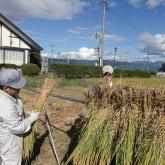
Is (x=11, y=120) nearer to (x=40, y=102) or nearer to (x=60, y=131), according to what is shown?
(x=40, y=102)

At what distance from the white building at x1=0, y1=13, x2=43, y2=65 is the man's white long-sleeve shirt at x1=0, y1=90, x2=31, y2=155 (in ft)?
98.3

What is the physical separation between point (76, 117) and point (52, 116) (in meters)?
0.69

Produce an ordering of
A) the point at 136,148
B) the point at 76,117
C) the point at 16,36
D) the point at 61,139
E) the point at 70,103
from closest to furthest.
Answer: the point at 136,148 → the point at 61,139 → the point at 76,117 → the point at 70,103 → the point at 16,36

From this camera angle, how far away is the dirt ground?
255 inches

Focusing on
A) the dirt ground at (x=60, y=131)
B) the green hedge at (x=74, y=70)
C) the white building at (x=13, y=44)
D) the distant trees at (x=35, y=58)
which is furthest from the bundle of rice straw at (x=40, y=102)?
the distant trees at (x=35, y=58)

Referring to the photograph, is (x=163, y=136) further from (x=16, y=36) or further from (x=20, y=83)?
(x=16, y=36)

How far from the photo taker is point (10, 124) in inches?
160

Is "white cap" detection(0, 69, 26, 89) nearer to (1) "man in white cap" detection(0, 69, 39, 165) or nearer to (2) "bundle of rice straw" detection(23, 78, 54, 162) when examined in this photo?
(1) "man in white cap" detection(0, 69, 39, 165)

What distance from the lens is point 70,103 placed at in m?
12.0

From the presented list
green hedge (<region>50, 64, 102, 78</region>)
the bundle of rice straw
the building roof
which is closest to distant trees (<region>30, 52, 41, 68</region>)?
the building roof

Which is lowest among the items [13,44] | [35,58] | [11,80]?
[11,80]

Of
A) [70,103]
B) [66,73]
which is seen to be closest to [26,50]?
[66,73]

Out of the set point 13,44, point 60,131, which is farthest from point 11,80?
point 13,44

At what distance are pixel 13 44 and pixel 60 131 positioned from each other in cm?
2742
